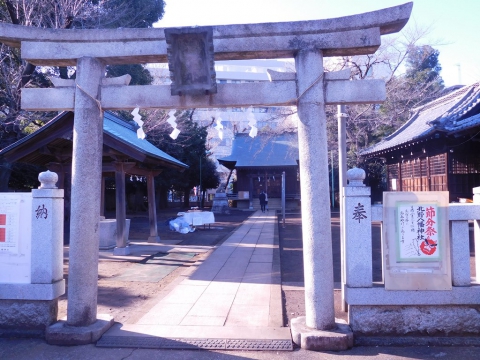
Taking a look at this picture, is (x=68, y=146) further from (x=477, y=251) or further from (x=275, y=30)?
(x=477, y=251)

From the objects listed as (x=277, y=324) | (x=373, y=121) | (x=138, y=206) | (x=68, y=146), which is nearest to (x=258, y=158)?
(x=138, y=206)

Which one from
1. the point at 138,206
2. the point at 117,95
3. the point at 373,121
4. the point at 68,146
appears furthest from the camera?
the point at 138,206

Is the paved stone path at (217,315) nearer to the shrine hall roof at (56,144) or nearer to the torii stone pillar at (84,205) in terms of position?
the torii stone pillar at (84,205)

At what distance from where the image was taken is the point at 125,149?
10492 mm

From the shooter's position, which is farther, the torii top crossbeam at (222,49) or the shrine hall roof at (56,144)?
the shrine hall roof at (56,144)

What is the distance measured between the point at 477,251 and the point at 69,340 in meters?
5.16

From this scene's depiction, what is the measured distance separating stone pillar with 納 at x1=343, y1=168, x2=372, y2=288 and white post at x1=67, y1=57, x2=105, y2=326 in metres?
3.17

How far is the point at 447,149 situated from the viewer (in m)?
14.5

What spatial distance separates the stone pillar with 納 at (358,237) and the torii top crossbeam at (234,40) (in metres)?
1.88

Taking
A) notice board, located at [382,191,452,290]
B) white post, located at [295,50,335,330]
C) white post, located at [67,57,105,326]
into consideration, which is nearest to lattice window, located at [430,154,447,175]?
notice board, located at [382,191,452,290]

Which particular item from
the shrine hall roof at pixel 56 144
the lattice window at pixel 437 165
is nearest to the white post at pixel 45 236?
the shrine hall roof at pixel 56 144

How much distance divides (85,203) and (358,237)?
11.3 feet

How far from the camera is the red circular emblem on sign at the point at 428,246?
16.2 ft

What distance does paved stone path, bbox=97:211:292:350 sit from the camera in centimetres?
484
